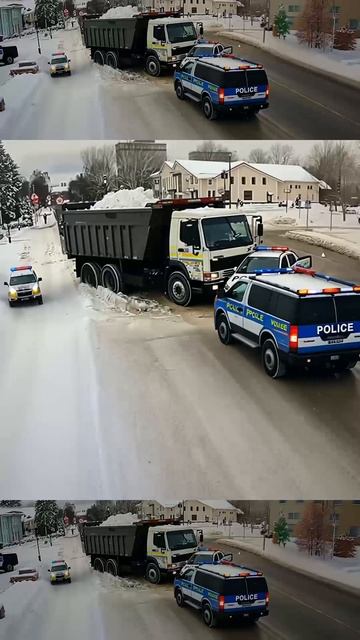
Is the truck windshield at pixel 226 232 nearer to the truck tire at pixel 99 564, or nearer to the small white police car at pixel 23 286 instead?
the small white police car at pixel 23 286

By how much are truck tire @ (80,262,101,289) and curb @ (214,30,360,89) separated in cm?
130

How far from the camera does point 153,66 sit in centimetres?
353

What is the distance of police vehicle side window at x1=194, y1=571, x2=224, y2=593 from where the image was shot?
3566 millimetres

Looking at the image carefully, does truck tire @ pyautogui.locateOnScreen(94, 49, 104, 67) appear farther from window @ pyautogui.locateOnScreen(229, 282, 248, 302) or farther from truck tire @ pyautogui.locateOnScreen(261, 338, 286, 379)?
truck tire @ pyautogui.locateOnScreen(261, 338, 286, 379)

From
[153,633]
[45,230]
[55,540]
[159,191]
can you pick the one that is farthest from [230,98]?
[153,633]

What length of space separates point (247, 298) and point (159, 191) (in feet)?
2.29

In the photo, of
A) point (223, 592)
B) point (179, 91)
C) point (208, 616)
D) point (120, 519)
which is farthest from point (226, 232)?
point (208, 616)

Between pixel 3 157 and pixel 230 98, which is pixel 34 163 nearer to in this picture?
pixel 3 157

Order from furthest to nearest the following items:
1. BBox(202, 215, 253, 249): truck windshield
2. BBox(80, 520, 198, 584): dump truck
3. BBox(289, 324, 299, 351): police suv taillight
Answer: BBox(80, 520, 198, 584): dump truck
BBox(202, 215, 253, 249): truck windshield
BBox(289, 324, 299, 351): police suv taillight

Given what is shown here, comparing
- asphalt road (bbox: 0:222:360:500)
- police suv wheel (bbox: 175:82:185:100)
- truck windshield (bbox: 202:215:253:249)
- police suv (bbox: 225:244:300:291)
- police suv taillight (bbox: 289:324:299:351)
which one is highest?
police suv wheel (bbox: 175:82:185:100)

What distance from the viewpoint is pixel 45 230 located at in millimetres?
3658

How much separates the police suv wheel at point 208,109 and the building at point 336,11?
0.51 m

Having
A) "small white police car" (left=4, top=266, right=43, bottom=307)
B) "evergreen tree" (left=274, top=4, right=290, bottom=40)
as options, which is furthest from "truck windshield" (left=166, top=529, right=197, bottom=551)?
"evergreen tree" (left=274, top=4, right=290, bottom=40)

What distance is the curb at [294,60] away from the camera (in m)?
3.53
